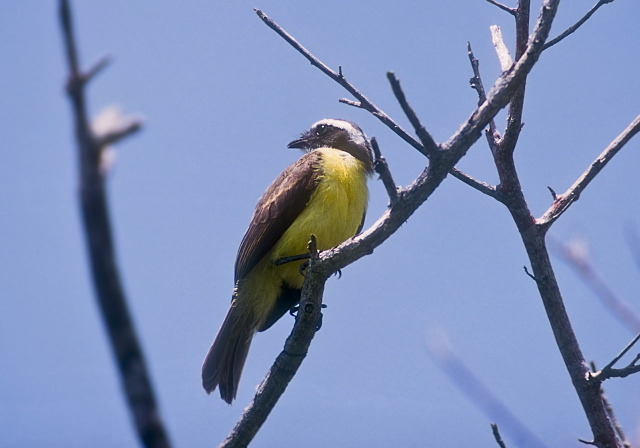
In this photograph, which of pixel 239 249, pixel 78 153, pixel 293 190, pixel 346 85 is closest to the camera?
pixel 78 153

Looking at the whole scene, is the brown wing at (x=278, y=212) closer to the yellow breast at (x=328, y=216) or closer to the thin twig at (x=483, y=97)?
the yellow breast at (x=328, y=216)

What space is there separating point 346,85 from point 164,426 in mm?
3738

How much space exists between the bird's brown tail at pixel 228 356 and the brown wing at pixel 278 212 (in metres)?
0.43

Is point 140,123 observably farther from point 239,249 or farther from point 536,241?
point 239,249

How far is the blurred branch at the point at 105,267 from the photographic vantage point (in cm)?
94

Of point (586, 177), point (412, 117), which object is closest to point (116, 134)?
point (412, 117)

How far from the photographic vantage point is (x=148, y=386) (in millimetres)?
1072

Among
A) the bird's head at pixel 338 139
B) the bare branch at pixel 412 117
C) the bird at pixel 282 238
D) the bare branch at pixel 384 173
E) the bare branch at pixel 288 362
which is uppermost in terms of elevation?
the bird's head at pixel 338 139

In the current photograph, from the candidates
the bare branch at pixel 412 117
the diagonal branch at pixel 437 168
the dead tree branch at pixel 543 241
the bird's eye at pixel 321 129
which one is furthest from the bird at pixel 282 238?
the bare branch at pixel 412 117

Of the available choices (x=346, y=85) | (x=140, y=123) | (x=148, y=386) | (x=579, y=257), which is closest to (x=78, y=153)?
(x=140, y=123)

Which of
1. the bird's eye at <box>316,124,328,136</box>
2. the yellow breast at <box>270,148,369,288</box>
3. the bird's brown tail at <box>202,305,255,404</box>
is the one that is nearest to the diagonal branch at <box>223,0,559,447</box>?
the yellow breast at <box>270,148,369,288</box>

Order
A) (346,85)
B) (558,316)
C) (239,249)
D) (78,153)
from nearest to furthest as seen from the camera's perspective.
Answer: (78,153) < (558,316) < (346,85) < (239,249)

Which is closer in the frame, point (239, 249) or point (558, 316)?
point (558, 316)

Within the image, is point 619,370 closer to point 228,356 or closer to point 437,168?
point 437,168
